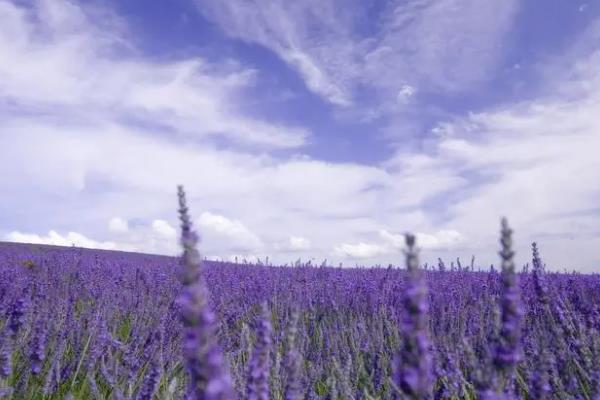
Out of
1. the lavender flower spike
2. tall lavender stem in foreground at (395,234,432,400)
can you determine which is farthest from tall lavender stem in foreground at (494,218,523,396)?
the lavender flower spike

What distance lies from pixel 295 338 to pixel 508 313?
2.06 metres

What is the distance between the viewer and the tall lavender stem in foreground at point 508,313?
1079 millimetres

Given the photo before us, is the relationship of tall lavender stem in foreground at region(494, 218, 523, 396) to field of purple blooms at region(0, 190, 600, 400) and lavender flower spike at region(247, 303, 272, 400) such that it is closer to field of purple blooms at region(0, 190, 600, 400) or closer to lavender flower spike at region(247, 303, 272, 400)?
field of purple blooms at region(0, 190, 600, 400)

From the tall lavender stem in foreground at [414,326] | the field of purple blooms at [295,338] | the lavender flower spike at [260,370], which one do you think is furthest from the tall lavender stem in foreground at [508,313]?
the lavender flower spike at [260,370]

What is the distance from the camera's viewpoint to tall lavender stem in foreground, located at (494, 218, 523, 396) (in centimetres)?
108

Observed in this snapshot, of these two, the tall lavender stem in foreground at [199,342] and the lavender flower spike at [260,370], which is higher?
the tall lavender stem in foreground at [199,342]

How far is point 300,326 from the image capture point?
4602 mm

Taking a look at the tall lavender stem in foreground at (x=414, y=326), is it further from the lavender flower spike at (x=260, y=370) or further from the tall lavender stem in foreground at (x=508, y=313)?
the lavender flower spike at (x=260, y=370)

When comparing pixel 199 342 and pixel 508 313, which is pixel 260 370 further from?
pixel 508 313

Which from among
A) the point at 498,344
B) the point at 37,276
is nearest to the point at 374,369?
the point at 498,344

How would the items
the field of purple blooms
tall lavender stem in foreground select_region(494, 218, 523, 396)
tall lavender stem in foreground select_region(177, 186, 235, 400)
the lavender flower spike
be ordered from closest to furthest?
tall lavender stem in foreground select_region(177, 186, 235, 400) → the field of purple blooms → tall lavender stem in foreground select_region(494, 218, 523, 396) → the lavender flower spike

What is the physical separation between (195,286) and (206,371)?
13 cm

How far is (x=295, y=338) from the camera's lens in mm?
3051

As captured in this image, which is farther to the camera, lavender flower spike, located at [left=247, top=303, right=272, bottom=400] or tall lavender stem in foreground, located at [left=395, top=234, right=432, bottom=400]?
lavender flower spike, located at [left=247, top=303, right=272, bottom=400]
